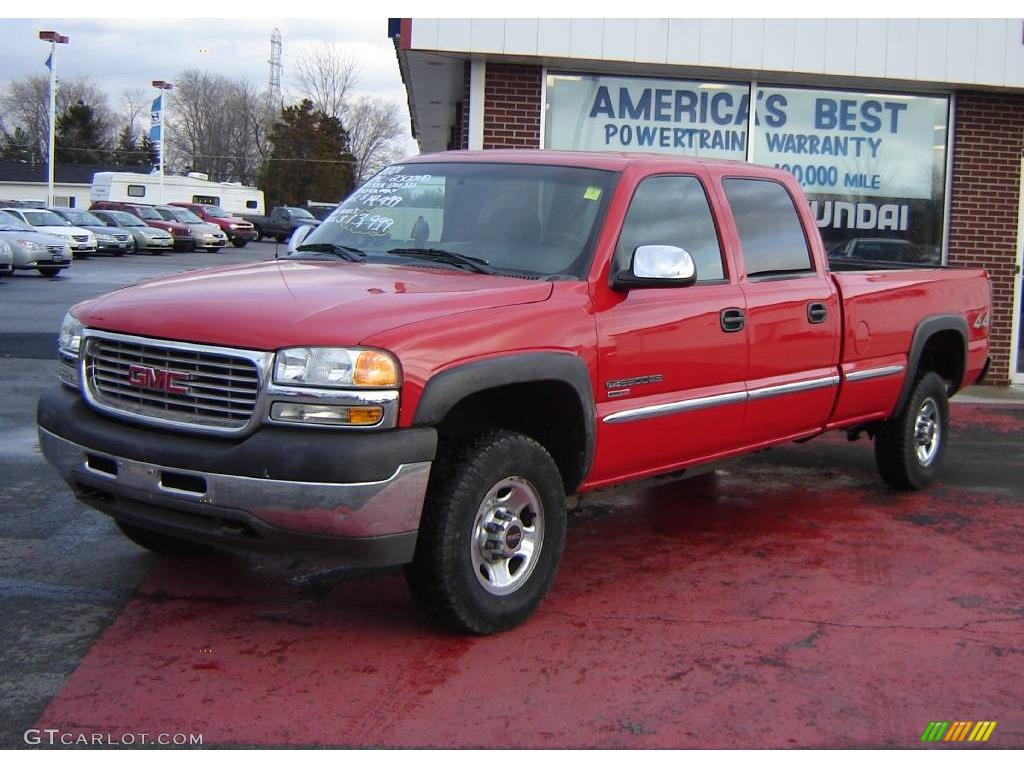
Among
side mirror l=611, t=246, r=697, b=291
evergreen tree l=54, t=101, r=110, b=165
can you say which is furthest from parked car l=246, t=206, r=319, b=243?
side mirror l=611, t=246, r=697, b=291

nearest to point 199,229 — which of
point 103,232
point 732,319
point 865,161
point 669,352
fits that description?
point 103,232

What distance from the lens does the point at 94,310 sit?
467 centimetres

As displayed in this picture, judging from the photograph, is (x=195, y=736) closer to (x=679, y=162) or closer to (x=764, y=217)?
(x=679, y=162)

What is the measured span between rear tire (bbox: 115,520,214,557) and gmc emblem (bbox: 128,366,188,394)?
3.79 ft

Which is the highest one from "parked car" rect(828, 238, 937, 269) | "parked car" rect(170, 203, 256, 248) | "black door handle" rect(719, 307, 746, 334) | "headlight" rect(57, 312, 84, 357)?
"parked car" rect(170, 203, 256, 248)

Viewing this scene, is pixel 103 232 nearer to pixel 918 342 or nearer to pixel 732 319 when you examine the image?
pixel 918 342

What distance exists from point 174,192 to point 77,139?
29619 millimetres

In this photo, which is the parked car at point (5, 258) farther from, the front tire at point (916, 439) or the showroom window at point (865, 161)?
the front tire at point (916, 439)

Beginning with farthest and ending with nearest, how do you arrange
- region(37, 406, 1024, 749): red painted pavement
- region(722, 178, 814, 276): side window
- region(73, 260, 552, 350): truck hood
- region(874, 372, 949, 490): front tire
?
region(874, 372, 949, 490): front tire < region(722, 178, 814, 276): side window < region(73, 260, 552, 350): truck hood < region(37, 406, 1024, 749): red painted pavement

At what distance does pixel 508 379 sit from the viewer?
4.46 metres

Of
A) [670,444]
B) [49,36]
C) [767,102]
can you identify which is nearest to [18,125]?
[49,36]

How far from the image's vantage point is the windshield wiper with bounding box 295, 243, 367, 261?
537cm

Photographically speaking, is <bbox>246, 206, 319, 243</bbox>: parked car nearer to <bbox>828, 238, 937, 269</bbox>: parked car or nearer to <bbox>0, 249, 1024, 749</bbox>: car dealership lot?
<bbox>828, 238, 937, 269</bbox>: parked car

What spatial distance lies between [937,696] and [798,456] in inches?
180
